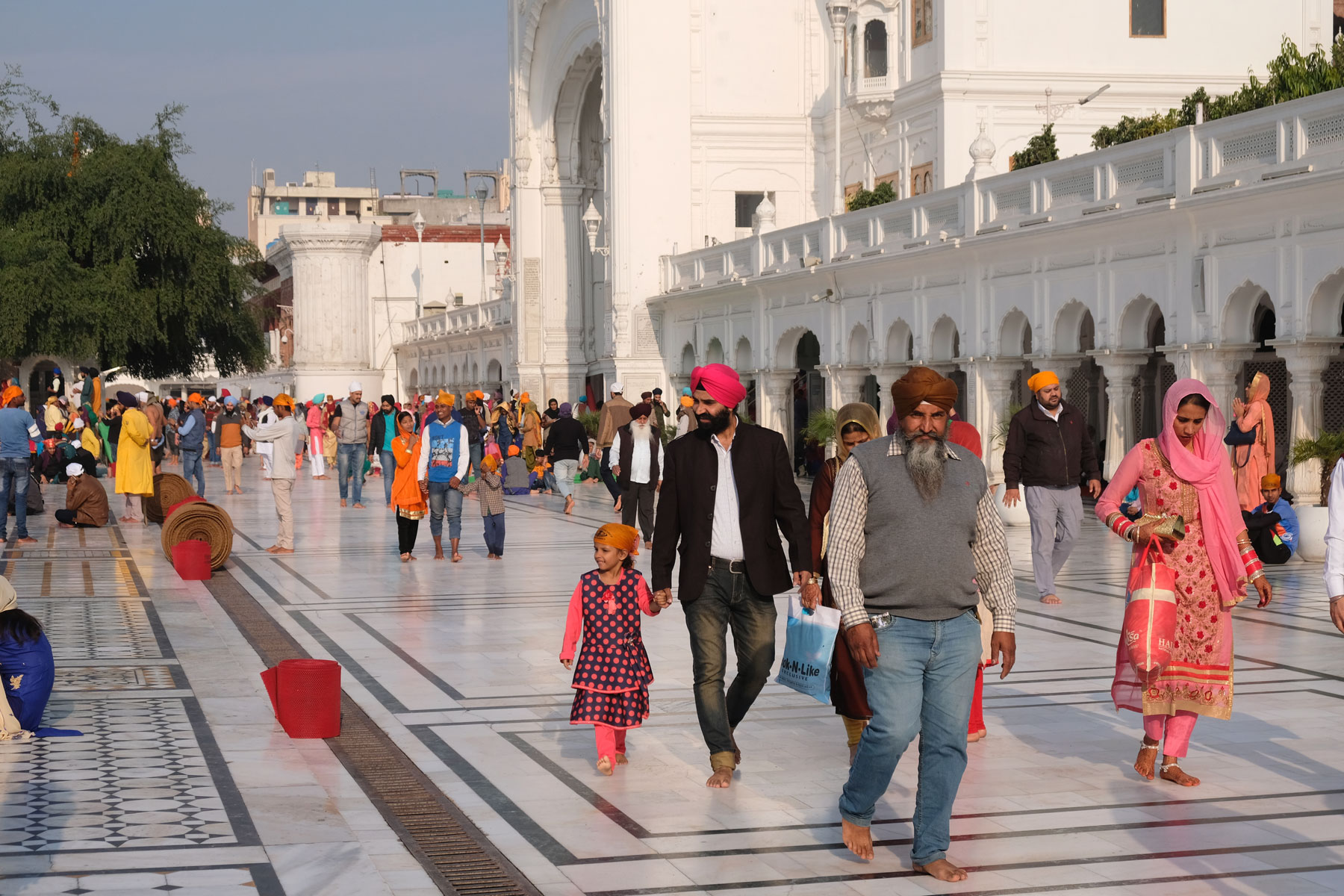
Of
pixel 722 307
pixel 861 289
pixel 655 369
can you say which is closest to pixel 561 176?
pixel 655 369

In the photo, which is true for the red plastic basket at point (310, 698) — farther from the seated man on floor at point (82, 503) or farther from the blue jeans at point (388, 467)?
the blue jeans at point (388, 467)

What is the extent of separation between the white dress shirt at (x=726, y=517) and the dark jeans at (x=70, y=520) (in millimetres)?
15351

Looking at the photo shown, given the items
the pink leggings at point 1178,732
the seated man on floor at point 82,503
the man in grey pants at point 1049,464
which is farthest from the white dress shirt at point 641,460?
the pink leggings at point 1178,732

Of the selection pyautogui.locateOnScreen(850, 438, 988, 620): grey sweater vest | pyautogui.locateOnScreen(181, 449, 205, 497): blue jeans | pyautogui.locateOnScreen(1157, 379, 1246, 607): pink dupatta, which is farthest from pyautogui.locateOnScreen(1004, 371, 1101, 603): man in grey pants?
pyautogui.locateOnScreen(181, 449, 205, 497): blue jeans

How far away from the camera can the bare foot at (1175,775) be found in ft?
21.7

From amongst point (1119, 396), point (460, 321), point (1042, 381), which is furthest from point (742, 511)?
point (460, 321)

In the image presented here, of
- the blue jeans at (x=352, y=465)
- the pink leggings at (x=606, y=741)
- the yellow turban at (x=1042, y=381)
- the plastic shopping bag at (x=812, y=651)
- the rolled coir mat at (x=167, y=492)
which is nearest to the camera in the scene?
the plastic shopping bag at (x=812, y=651)

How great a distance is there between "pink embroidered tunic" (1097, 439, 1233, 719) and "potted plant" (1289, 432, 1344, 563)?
26.3 ft

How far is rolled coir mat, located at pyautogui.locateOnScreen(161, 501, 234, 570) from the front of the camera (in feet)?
48.9

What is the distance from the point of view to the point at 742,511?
21.9ft

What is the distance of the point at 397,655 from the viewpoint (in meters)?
10.1

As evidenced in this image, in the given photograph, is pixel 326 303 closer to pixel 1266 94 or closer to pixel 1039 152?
pixel 1039 152

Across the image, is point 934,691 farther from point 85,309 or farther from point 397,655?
point 85,309

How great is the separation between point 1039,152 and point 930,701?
24.6 meters
